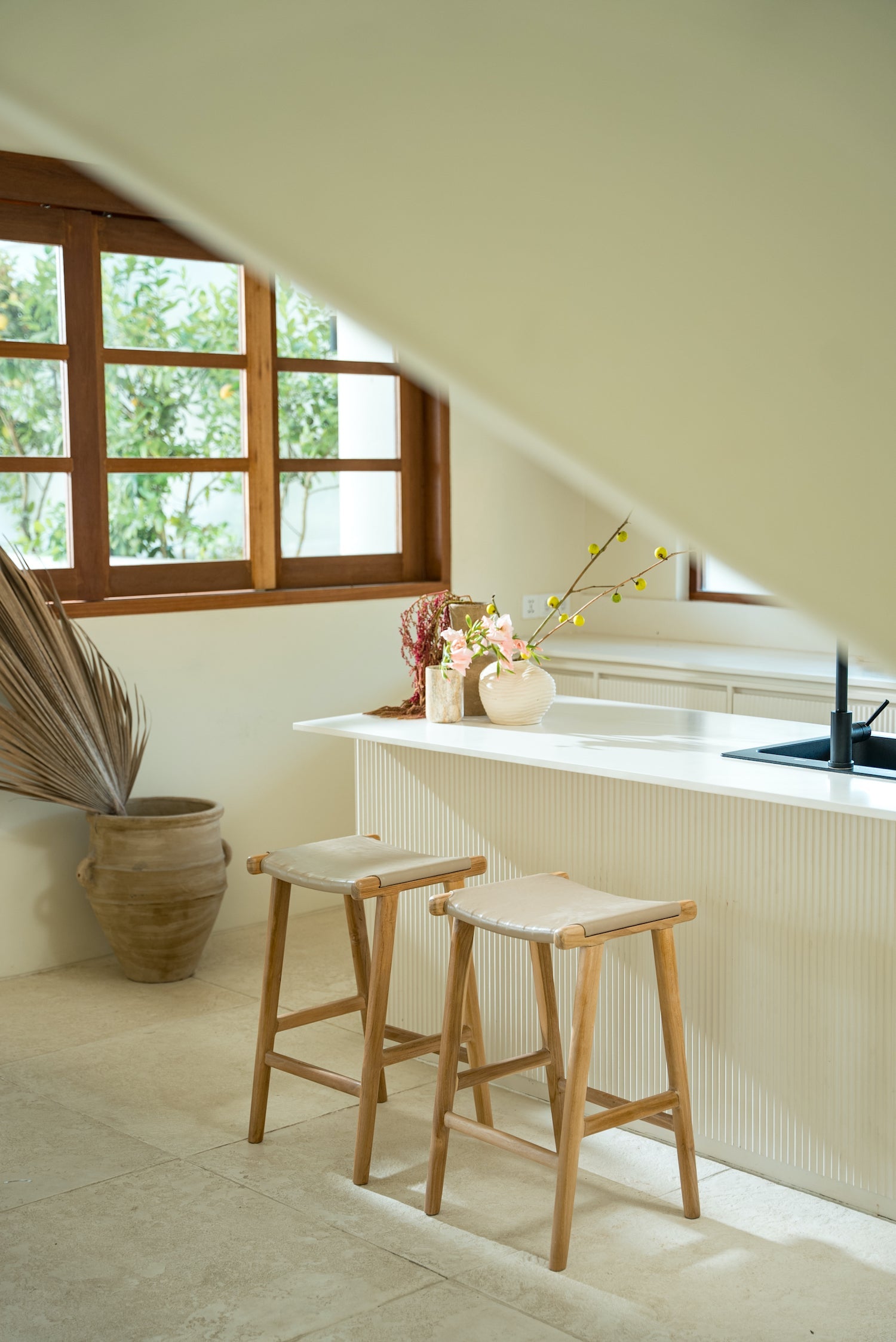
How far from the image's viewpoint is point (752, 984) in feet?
8.94

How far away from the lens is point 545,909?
98.2 inches

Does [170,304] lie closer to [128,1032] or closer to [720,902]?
[128,1032]

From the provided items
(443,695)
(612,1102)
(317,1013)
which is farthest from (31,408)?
(612,1102)

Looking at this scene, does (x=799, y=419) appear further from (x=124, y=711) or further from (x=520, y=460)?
(x=520, y=460)

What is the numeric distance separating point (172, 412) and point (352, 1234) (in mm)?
3014

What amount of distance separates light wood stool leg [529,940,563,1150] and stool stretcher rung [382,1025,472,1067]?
0.77ft

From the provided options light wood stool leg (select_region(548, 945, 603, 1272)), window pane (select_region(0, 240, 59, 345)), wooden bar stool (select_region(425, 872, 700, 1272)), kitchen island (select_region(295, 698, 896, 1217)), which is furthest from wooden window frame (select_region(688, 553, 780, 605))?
light wood stool leg (select_region(548, 945, 603, 1272))

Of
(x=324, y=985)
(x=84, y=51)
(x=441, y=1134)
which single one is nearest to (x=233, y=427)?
(x=324, y=985)

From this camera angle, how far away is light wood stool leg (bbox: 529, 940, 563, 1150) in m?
2.80

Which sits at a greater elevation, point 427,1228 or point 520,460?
point 520,460

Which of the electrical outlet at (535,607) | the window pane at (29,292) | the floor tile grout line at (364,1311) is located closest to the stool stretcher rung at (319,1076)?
the floor tile grout line at (364,1311)

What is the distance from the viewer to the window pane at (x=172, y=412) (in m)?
4.48

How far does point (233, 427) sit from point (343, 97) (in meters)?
4.63

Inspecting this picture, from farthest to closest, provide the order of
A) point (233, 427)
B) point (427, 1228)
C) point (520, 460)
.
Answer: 1. point (520, 460)
2. point (233, 427)
3. point (427, 1228)
